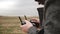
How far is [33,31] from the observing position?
150 centimetres

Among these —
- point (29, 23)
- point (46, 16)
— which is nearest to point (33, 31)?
point (29, 23)

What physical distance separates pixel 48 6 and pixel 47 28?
0.38 ft

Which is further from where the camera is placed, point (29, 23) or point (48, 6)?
point (29, 23)

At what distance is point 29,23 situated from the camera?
1690 millimetres

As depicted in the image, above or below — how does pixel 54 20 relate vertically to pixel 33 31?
above

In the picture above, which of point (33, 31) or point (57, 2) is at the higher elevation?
point (57, 2)

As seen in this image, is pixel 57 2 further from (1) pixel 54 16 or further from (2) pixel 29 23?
(2) pixel 29 23

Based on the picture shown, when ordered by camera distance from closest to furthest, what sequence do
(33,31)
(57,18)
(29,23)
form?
(57,18), (33,31), (29,23)

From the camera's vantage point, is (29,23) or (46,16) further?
(29,23)

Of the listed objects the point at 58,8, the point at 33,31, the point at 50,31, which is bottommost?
the point at 33,31

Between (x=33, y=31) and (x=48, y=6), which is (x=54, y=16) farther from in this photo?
(x=33, y=31)

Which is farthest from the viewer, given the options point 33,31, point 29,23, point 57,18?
point 29,23

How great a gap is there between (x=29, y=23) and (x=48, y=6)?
1.78 feet

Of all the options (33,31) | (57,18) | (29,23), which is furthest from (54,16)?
(29,23)
